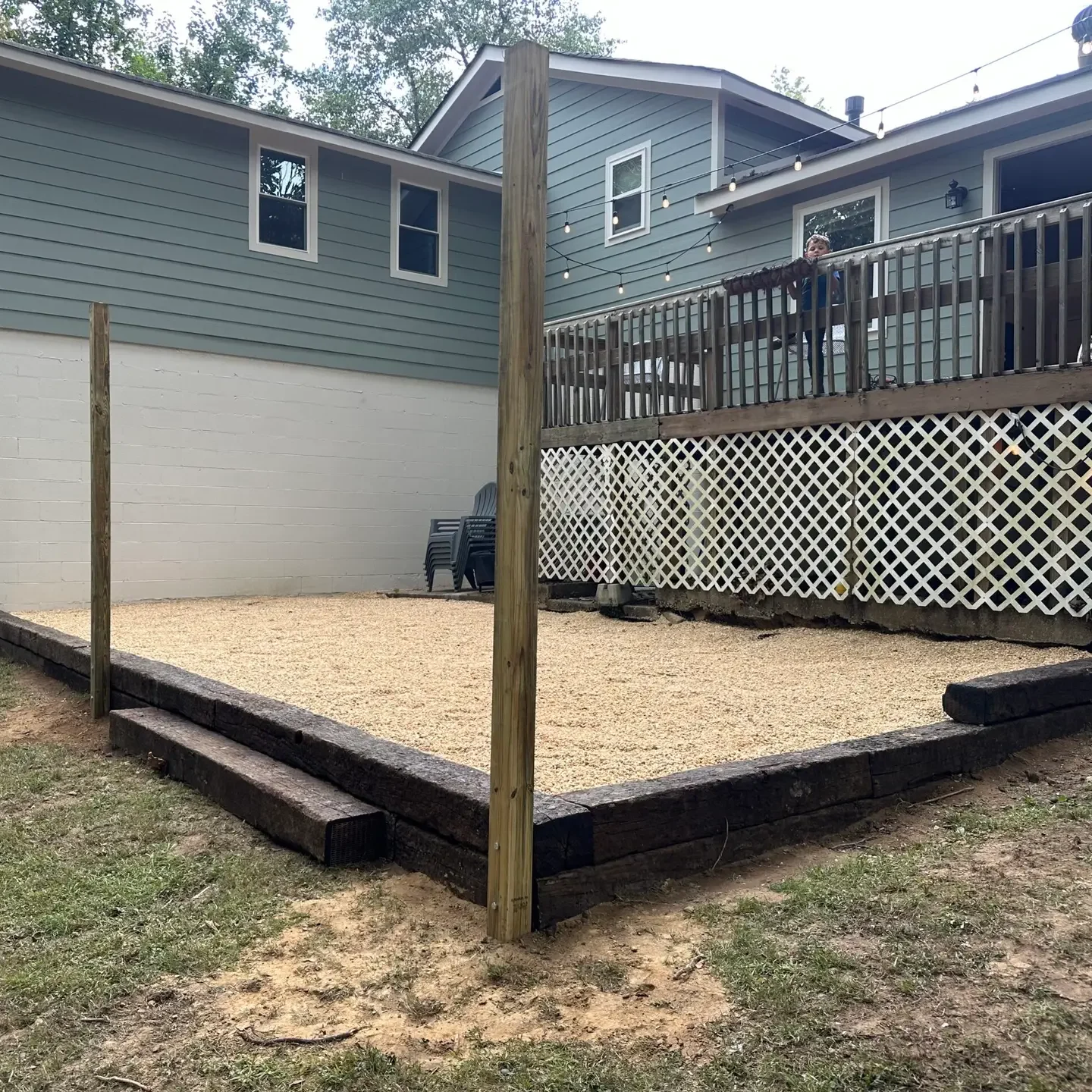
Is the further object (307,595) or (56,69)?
(307,595)

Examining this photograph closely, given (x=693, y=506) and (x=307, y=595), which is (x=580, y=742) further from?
(x=307, y=595)

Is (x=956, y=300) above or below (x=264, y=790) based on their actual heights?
above

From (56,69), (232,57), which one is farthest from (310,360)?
(232,57)

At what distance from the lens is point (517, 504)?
219 cm

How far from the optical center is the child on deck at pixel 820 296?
6.41 m

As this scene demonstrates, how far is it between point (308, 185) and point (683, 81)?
4.09m

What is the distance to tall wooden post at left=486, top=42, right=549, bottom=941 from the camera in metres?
2.16

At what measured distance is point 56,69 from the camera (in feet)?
28.4

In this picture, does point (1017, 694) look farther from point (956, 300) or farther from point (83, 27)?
point (83, 27)

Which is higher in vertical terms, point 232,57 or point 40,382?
point 232,57

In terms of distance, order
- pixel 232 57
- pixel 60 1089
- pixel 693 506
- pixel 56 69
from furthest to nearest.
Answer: pixel 232 57 < pixel 56 69 < pixel 693 506 < pixel 60 1089

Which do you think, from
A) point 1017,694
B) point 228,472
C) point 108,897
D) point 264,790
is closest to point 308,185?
point 228,472

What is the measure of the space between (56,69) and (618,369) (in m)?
5.64

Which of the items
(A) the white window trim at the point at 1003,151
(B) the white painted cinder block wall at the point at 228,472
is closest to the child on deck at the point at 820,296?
(A) the white window trim at the point at 1003,151
